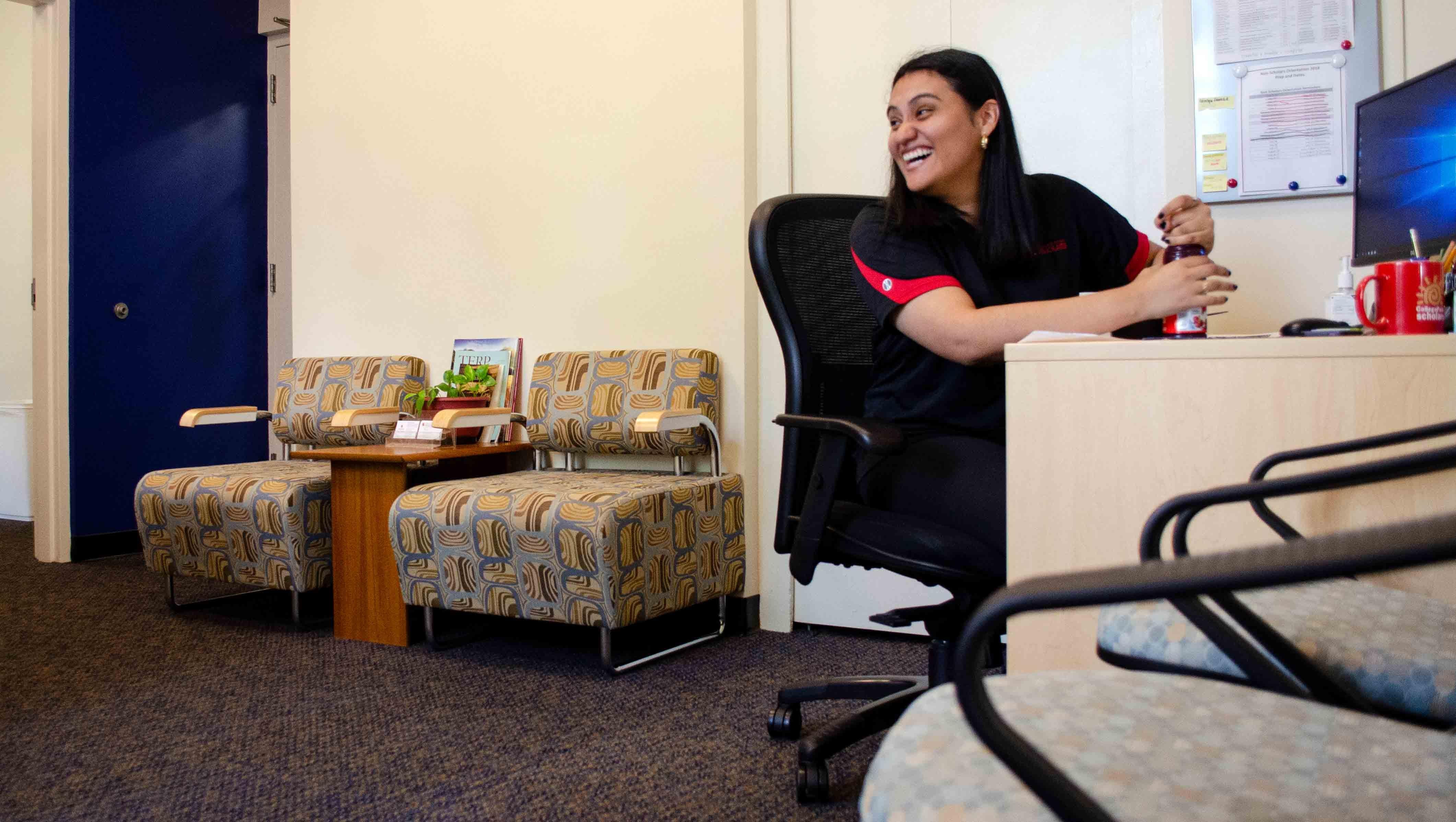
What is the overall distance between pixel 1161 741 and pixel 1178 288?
0.83m

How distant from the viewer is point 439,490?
2646mm

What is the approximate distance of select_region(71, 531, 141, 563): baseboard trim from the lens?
4.08 meters

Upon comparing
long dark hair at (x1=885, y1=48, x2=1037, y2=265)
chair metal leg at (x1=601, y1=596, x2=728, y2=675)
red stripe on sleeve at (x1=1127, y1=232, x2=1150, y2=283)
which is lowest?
chair metal leg at (x1=601, y1=596, x2=728, y2=675)

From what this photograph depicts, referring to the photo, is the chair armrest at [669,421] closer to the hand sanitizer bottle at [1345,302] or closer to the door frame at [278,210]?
the hand sanitizer bottle at [1345,302]

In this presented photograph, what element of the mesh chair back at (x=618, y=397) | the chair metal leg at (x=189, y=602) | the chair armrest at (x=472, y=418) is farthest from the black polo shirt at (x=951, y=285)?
the chair metal leg at (x=189, y=602)

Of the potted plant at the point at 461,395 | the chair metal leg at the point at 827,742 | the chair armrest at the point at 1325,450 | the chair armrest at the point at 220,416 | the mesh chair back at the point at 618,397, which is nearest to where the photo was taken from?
the chair armrest at the point at 1325,450

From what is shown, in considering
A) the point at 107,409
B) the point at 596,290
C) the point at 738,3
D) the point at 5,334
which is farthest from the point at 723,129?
the point at 5,334

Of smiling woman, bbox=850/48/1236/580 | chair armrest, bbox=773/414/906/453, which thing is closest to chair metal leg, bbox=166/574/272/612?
chair armrest, bbox=773/414/906/453

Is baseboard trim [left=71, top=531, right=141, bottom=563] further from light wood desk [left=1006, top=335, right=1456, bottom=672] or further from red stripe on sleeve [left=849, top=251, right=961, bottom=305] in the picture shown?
light wood desk [left=1006, top=335, right=1456, bottom=672]

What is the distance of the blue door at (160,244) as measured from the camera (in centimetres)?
412

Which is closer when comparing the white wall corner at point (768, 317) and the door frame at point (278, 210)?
the white wall corner at point (768, 317)

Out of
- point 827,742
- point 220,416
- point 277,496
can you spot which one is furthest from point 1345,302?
point 220,416

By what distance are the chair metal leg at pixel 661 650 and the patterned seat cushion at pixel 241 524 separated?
1051 mm

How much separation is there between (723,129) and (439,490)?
135cm
